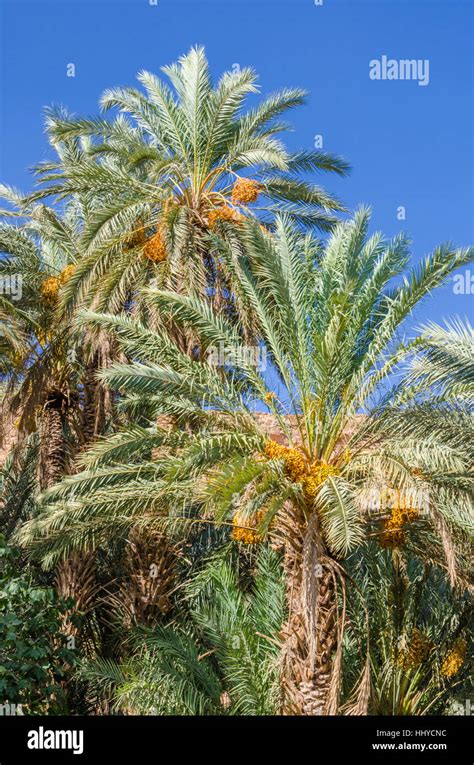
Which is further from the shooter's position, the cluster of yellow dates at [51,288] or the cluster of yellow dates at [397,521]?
the cluster of yellow dates at [51,288]

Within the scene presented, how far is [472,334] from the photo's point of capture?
1223 cm

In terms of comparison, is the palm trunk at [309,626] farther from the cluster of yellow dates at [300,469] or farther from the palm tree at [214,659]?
the palm tree at [214,659]

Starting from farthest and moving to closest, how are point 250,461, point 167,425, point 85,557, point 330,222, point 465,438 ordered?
point 330,222 < point 85,557 < point 167,425 < point 465,438 < point 250,461

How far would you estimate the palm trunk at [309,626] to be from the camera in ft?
39.5

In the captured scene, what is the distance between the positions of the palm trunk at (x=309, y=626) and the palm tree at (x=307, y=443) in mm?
16

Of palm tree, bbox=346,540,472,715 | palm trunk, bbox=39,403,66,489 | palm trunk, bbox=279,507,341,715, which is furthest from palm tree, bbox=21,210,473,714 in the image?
palm trunk, bbox=39,403,66,489

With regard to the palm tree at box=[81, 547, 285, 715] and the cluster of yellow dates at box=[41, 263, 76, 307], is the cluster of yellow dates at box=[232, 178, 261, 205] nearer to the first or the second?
the cluster of yellow dates at box=[41, 263, 76, 307]

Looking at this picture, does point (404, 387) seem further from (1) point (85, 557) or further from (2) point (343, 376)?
(1) point (85, 557)

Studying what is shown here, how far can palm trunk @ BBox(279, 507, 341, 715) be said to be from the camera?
1205 centimetres

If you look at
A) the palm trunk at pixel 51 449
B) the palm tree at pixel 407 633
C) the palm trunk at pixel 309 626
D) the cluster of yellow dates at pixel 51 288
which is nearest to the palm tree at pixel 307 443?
the palm trunk at pixel 309 626

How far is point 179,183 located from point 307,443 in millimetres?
5502

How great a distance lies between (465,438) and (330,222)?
6.41 metres
